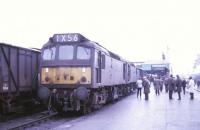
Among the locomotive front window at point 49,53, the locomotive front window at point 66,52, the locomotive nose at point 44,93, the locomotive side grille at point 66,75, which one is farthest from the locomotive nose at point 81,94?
the locomotive front window at point 49,53

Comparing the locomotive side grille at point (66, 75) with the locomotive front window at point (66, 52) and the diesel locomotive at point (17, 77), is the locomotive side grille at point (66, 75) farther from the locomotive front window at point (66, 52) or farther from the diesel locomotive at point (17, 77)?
the diesel locomotive at point (17, 77)

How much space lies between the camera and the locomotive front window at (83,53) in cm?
1752

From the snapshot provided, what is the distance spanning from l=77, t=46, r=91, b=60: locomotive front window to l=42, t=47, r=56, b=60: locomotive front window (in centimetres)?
118

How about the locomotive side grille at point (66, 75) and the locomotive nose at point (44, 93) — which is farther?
the locomotive side grille at point (66, 75)

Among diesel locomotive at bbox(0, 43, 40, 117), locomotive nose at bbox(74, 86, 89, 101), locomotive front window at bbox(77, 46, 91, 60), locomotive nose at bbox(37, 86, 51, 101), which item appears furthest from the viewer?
locomotive front window at bbox(77, 46, 91, 60)

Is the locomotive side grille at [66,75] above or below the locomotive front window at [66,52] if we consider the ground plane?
below

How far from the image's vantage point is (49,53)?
17.8m

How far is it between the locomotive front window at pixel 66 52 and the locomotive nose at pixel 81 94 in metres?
1.80

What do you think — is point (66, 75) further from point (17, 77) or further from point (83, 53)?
point (17, 77)

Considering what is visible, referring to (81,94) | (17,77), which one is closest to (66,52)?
(81,94)

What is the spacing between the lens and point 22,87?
1753 centimetres

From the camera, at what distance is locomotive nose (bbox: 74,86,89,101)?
16.4 m

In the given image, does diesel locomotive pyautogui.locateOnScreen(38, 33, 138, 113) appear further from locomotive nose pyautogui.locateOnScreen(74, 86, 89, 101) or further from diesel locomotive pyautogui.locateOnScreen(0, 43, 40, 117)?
diesel locomotive pyautogui.locateOnScreen(0, 43, 40, 117)

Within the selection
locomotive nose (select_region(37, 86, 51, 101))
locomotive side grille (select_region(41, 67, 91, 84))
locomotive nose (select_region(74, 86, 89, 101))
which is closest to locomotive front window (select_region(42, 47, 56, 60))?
locomotive side grille (select_region(41, 67, 91, 84))
